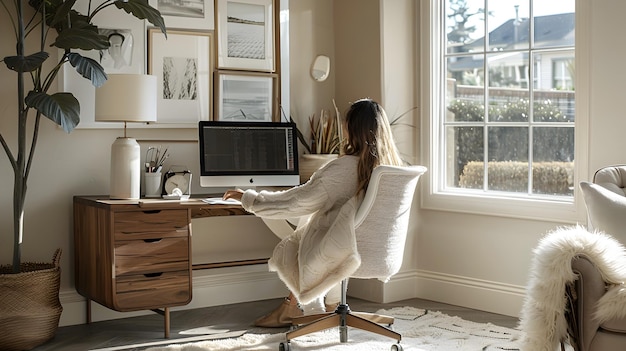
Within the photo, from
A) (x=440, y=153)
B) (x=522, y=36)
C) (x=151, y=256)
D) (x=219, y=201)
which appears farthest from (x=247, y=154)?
(x=522, y=36)

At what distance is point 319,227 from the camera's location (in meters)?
3.65

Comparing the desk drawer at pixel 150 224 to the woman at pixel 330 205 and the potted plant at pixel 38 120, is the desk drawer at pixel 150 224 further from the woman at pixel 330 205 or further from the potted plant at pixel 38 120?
the woman at pixel 330 205

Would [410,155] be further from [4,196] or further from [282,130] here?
[4,196]

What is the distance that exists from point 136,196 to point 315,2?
1883 mm

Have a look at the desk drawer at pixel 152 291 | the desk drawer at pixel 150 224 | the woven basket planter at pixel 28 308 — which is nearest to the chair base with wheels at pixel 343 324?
the desk drawer at pixel 152 291

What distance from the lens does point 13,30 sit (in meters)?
4.26

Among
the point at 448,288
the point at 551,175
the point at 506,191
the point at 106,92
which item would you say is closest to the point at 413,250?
the point at 448,288

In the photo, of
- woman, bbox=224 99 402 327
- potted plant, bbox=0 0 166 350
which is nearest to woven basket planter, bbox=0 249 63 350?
potted plant, bbox=0 0 166 350

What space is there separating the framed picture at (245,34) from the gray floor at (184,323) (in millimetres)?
1447

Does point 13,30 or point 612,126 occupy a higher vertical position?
point 13,30

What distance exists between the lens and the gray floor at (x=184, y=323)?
161 inches

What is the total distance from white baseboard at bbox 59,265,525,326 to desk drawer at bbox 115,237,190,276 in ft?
2.10

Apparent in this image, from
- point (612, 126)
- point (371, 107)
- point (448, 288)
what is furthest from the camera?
point (448, 288)

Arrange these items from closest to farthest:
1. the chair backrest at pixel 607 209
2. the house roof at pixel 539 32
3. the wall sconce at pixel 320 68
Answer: the chair backrest at pixel 607 209
the house roof at pixel 539 32
the wall sconce at pixel 320 68
